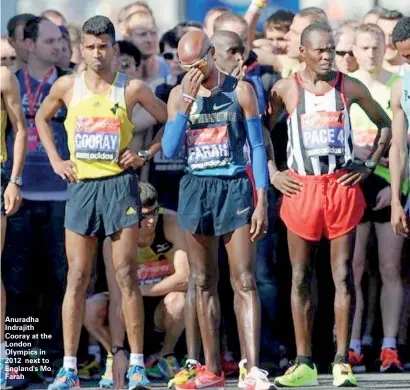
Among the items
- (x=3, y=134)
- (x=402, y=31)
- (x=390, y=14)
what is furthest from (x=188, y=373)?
(x=390, y=14)

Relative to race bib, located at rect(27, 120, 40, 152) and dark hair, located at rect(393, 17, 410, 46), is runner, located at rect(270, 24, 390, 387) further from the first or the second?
race bib, located at rect(27, 120, 40, 152)

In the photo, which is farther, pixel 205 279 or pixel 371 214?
pixel 371 214

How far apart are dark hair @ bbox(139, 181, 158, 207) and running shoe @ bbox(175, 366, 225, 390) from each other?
155 cm

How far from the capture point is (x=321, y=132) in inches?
384

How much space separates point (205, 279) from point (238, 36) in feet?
6.45

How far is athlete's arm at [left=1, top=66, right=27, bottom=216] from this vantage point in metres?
9.94

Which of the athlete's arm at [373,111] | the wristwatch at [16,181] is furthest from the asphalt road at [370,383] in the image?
the athlete's arm at [373,111]

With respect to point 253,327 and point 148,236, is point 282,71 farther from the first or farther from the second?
point 253,327

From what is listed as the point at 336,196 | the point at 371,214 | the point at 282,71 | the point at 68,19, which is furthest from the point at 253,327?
the point at 68,19

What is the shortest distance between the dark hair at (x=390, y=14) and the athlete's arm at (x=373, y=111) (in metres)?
2.04

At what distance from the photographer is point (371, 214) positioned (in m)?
11.0

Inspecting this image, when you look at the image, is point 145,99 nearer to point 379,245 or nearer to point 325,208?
point 325,208

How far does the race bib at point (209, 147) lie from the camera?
9242 millimetres

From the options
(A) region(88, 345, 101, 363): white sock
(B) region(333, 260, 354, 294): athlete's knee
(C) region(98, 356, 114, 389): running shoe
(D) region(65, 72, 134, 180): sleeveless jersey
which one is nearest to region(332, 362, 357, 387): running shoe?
(B) region(333, 260, 354, 294): athlete's knee
